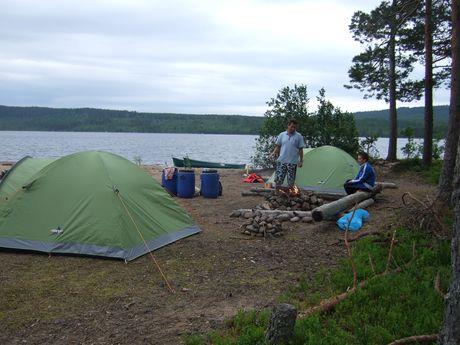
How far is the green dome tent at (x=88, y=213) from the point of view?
6.86 meters

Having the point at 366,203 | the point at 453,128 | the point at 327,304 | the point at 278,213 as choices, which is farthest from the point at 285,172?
the point at 327,304

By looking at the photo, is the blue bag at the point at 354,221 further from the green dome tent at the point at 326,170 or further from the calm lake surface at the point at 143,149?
the calm lake surface at the point at 143,149

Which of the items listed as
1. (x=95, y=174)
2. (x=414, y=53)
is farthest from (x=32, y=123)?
(x=95, y=174)

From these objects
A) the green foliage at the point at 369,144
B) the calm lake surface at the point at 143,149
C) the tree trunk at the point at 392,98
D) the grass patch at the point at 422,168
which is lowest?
the calm lake surface at the point at 143,149

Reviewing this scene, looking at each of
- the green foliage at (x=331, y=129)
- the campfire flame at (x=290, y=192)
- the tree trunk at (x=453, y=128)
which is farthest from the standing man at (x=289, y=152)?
the green foliage at (x=331, y=129)

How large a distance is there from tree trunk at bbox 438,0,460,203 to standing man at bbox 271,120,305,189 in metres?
2.94

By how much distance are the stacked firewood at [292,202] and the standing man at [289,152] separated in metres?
0.30

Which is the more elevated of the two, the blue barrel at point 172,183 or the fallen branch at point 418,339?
the blue barrel at point 172,183

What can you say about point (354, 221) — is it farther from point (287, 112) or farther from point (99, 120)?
point (99, 120)

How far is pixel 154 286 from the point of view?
5.80 m

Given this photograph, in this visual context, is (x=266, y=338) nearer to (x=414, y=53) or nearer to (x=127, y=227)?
(x=127, y=227)

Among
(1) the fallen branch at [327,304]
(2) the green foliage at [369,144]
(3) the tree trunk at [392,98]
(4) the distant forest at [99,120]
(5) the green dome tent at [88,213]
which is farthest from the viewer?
(4) the distant forest at [99,120]

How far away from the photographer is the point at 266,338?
409 centimetres

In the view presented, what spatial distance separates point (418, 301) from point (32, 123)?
412ft
